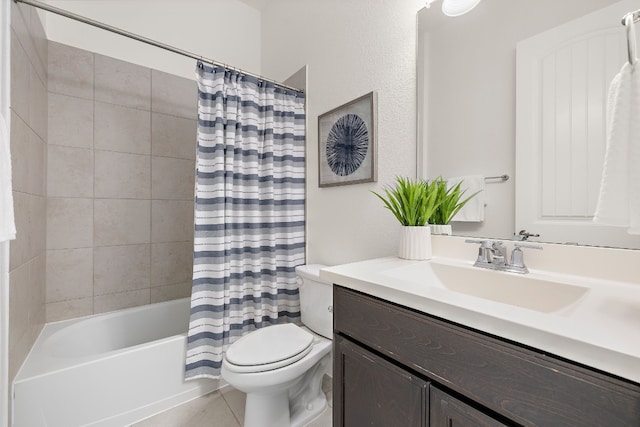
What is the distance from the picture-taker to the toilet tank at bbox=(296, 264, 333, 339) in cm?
147

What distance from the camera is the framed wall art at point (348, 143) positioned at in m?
1.49

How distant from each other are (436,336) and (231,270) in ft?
4.16

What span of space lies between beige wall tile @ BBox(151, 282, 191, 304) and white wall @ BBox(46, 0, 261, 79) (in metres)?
1.68

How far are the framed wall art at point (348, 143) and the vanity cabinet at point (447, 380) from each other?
82 centimetres

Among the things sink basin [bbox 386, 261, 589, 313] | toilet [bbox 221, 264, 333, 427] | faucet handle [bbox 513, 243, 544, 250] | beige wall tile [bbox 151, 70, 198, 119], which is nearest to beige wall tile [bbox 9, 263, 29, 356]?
toilet [bbox 221, 264, 333, 427]

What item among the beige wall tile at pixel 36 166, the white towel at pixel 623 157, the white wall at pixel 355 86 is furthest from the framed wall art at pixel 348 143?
the beige wall tile at pixel 36 166

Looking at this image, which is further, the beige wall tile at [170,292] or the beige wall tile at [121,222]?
the beige wall tile at [170,292]

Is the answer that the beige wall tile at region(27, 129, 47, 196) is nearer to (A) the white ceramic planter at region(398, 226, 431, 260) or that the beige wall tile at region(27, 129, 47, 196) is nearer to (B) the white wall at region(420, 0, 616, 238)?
(A) the white ceramic planter at region(398, 226, 431, 260)

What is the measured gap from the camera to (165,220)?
6.98 ft

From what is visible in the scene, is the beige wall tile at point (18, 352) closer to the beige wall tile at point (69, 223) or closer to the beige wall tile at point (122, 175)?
the beige wall tile at point (69, 223)

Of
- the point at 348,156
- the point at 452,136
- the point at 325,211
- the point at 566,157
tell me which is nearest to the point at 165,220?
the point at 325,211

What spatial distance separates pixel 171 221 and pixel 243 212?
0.87 meters

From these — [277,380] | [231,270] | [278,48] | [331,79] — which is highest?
[278,48]

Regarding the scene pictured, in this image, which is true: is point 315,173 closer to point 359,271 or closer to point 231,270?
point 231,270
